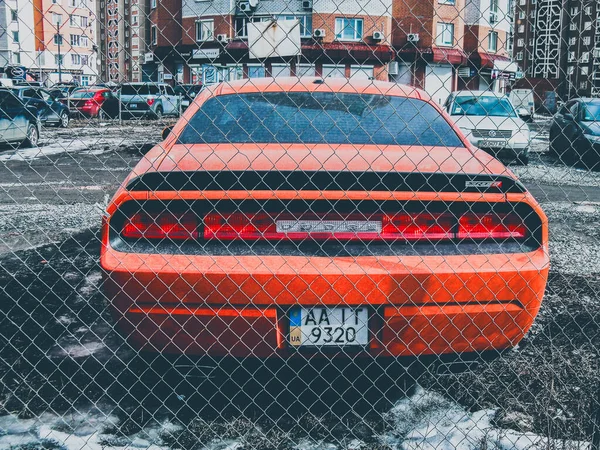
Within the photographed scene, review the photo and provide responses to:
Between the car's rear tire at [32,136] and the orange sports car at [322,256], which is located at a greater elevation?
the orange sports car at [322,256]

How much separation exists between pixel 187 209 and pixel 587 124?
1326 centimetres

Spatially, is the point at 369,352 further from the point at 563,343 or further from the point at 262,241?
the point at 563,343

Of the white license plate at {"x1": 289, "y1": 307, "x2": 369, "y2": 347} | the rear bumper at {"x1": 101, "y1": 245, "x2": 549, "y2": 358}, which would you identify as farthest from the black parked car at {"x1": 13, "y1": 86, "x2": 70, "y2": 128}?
the white license plate at {"x1": 289, "y1": 307, "x2": 369, "y2": 347}

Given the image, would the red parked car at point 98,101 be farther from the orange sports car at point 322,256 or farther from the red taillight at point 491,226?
the red taillight at point 491,226

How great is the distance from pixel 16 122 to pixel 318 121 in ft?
42.4

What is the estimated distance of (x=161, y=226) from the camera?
2896mm

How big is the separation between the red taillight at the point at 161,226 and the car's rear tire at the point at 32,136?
1359cm

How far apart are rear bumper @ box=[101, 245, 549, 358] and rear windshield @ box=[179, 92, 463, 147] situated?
3.09 ft

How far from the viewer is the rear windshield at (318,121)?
3.52 metres

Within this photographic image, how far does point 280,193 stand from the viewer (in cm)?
279

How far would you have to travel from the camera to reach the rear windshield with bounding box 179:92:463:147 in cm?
352

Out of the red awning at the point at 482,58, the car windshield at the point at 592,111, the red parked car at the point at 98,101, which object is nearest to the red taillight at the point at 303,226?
the car windshield at the point at 592,111

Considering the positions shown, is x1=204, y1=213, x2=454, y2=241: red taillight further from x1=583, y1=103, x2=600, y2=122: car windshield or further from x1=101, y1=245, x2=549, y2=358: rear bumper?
x1=583, y1=103, x2=600, y2=122: car windshield

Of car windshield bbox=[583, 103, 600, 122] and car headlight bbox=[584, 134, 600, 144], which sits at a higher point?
car windshield bbox=[583, 103, 600, 122]
